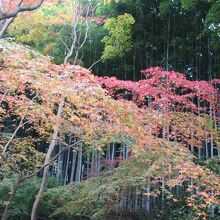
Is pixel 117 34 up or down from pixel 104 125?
up

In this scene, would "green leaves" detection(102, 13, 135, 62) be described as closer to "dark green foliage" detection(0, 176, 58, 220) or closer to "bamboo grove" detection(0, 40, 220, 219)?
"bamboo grove" detection(0, 40, 220, 219)

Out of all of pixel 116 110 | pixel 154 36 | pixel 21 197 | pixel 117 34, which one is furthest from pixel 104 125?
pixel 154 36

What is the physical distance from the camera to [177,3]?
9773 mm

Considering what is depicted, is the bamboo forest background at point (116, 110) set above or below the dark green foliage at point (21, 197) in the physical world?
above

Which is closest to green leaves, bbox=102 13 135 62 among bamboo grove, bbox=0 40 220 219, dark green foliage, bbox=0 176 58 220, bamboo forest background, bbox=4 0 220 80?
bamboo forest background, bbox=4 0 220 80

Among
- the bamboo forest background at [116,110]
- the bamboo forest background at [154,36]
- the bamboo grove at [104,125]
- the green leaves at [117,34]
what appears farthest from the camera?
the bamboo forest background at [154,36]

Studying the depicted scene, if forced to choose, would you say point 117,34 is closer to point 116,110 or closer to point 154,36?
point 154,36

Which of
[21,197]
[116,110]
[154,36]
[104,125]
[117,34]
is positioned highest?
[154,36]

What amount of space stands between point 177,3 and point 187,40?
1260mm

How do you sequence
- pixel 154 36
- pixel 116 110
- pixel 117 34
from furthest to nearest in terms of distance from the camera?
1. pixel 154 36
2. pixel 117 34
3. pixel 116 110

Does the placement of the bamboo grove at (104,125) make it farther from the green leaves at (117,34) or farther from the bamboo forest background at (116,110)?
the green leaves at (117,34)

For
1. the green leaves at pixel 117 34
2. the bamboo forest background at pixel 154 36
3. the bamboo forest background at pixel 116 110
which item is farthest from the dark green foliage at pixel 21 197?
the green leaves at pixel 117 34

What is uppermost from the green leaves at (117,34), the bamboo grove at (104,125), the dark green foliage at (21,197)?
the green leaves at (117,34)

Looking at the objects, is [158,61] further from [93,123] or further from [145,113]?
[93,123]
